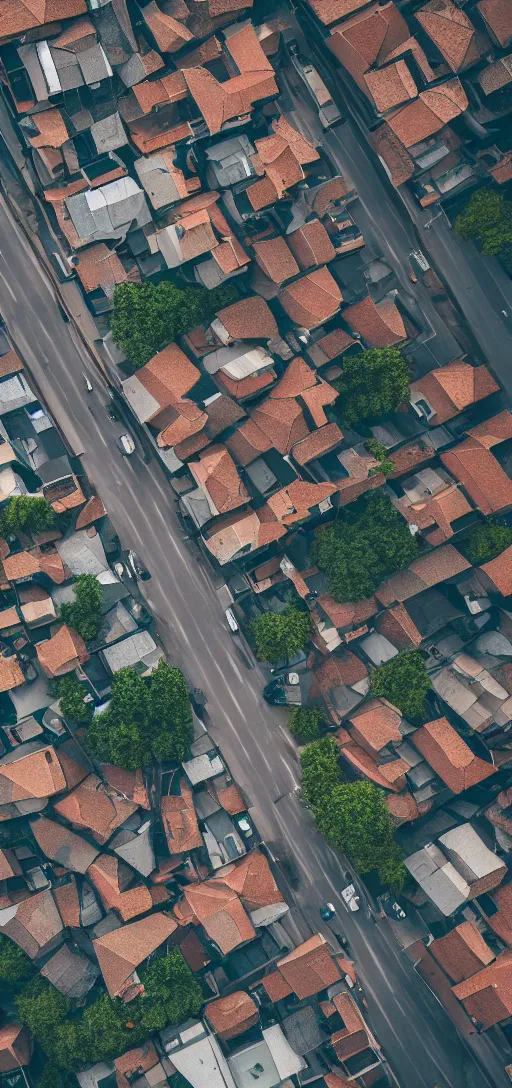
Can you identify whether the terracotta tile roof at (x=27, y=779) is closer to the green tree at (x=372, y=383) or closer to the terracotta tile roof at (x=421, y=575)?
the terracotta tile roof at (x=421, y=575)

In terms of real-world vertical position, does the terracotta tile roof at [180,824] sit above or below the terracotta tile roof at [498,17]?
below

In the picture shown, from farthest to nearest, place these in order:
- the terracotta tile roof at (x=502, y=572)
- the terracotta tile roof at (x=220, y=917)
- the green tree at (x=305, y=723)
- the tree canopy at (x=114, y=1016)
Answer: the green tree at (x=305, y=723) → the terracotta tile roof at (x=502, y=572) → the terracotta tile roof at (x=220, y=917) → the tree canopy at (x=114, y=1016)

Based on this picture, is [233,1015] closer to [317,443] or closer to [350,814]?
[350,814]

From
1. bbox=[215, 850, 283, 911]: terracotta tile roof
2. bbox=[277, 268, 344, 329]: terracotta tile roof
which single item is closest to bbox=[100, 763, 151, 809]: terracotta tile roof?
bbox=[215, 850, 283, 911]: terracotta tile roof

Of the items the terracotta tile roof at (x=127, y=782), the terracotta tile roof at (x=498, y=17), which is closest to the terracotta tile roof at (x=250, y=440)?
the terracotta tile roof at (x=127, y=782)

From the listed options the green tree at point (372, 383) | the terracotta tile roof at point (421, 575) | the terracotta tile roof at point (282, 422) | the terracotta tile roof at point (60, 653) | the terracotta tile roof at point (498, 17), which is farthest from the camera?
the terracotta tile roof at point (421, 575)

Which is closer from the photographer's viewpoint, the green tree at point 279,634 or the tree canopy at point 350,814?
the tree canopy at point 350,814

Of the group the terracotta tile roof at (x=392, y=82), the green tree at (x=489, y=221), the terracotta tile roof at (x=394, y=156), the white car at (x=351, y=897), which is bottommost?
the white car at (x=351, y=897)

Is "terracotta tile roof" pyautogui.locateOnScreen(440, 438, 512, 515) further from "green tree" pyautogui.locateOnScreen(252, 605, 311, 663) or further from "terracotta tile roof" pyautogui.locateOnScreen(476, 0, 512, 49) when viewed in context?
"terracotta tile roof" pyautogui.locateOnScreen(476, 0, 512, 49)

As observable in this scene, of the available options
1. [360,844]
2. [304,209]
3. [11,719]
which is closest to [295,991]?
[360,844]
